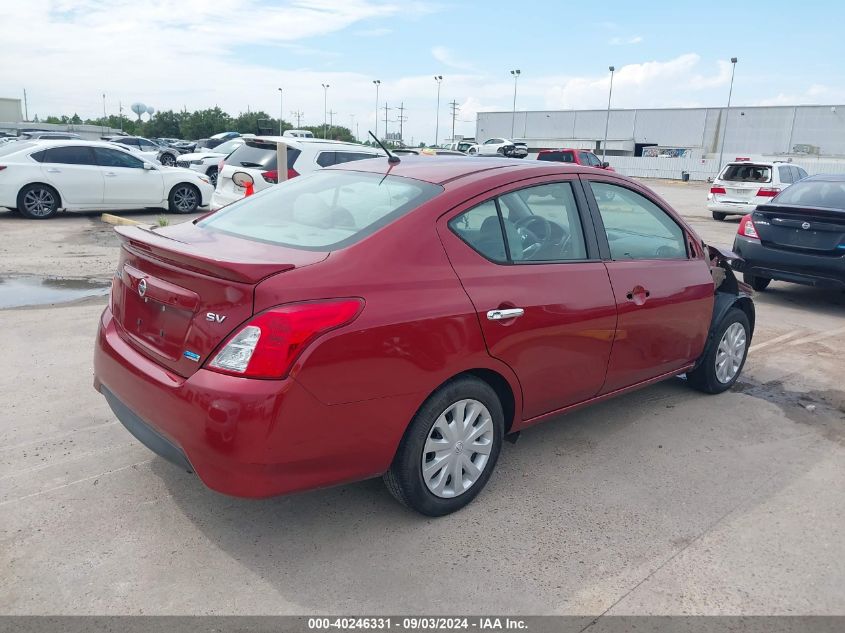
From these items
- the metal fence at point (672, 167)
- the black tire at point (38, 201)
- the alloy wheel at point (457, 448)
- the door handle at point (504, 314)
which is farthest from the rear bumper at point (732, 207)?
the metal fence at point (672, 167)

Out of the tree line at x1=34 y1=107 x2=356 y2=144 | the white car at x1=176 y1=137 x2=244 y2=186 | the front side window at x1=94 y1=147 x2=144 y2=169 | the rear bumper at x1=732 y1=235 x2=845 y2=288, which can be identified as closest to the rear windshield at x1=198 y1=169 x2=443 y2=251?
the rear bumper at x1=732 y1=235 x2=845 y2=288

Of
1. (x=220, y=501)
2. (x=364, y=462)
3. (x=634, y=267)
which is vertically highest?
(x=634, y=267)

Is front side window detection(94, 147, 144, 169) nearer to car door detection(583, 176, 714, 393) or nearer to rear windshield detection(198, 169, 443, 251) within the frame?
rear windshield detection(198, 169, 443, 251)

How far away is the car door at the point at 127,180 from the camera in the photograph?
13.4m

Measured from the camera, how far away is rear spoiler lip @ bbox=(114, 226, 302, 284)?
2705 millimetres

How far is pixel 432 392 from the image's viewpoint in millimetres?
3092

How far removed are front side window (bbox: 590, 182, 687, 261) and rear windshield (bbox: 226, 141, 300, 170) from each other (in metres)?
7.47

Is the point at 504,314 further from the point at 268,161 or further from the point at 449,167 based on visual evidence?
the point at 268,161

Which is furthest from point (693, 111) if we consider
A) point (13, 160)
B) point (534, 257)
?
point (534, 257)

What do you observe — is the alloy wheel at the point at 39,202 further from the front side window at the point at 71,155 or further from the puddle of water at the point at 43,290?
the puddle of water at the point at 43,290

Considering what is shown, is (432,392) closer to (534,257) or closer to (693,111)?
(534,257)

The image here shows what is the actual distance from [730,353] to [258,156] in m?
8.29

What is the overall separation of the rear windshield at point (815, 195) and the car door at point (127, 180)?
36.1 ft

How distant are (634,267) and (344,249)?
1.95 m
